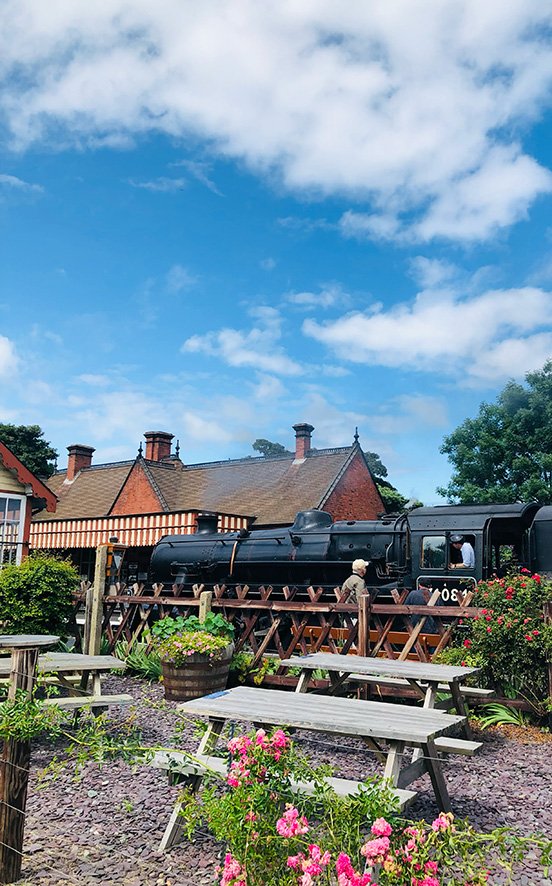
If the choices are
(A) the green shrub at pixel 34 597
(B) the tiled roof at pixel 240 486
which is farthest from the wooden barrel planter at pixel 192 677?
(B) the tiled roof at pixel 240 486

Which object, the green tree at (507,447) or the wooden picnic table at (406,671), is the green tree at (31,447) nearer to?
the green tree at (507,447)

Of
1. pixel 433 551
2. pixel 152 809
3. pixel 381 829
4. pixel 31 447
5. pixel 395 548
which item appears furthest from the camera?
pixel 31 447

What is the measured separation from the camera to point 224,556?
15539 mm

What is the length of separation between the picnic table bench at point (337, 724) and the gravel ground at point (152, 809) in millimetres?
288

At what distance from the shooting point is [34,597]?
31.2 ft

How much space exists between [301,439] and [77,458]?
13.5m

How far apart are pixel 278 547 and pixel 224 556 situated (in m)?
1.59

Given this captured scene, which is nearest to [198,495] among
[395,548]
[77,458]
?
[77,458]

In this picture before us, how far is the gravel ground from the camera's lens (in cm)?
380

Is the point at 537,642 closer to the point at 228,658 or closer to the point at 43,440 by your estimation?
the point at 228,658

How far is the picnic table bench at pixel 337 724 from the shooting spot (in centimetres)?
375

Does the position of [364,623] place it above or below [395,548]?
below

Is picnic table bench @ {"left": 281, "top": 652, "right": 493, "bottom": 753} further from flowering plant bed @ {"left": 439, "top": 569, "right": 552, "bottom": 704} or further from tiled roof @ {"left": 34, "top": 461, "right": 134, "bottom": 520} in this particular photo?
tiled roof @ {"left": 34, "top": 461, "right": 134, "bottom": 520}

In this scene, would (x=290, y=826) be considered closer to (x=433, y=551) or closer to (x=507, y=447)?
Result: (x=433, y=551)
